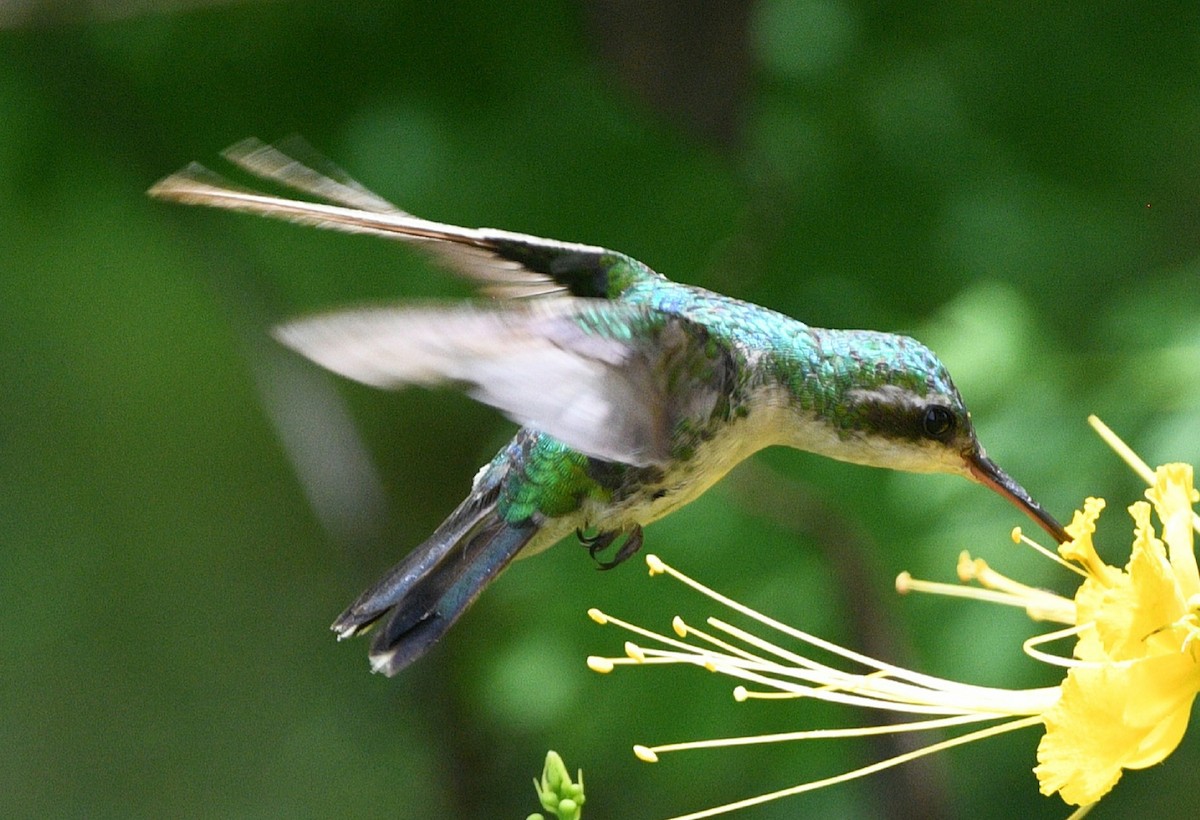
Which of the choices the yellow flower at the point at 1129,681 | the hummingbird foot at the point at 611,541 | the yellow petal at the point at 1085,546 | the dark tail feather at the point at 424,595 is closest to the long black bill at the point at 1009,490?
the yellow petal at the point at 1085,546

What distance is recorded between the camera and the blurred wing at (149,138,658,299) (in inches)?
64.0

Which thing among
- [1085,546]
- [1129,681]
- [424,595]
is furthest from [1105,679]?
[424,595]

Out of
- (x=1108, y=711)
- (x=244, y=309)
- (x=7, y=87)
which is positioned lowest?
(x=244, y=309)

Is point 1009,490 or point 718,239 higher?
point 1009,490

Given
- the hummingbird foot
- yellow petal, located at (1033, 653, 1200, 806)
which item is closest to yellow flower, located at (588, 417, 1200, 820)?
yellow petal, located at (1033, 653, 1200, 806)

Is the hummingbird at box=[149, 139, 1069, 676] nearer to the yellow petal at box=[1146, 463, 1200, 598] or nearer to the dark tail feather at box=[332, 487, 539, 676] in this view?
the dark tail feather at box=[332, 487, 539, 676]

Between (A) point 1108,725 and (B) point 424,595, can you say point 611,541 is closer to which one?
(B) point 424,595

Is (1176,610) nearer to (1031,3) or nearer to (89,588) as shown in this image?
(1031,3)

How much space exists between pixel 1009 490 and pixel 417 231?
0.76 m

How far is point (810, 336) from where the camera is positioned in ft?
6.36

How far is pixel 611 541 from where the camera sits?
1922 mm

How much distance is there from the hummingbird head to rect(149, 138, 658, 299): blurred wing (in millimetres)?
325

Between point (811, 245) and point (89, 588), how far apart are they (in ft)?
9.74

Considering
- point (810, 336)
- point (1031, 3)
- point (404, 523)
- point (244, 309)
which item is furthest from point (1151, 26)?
point (404, 523)
